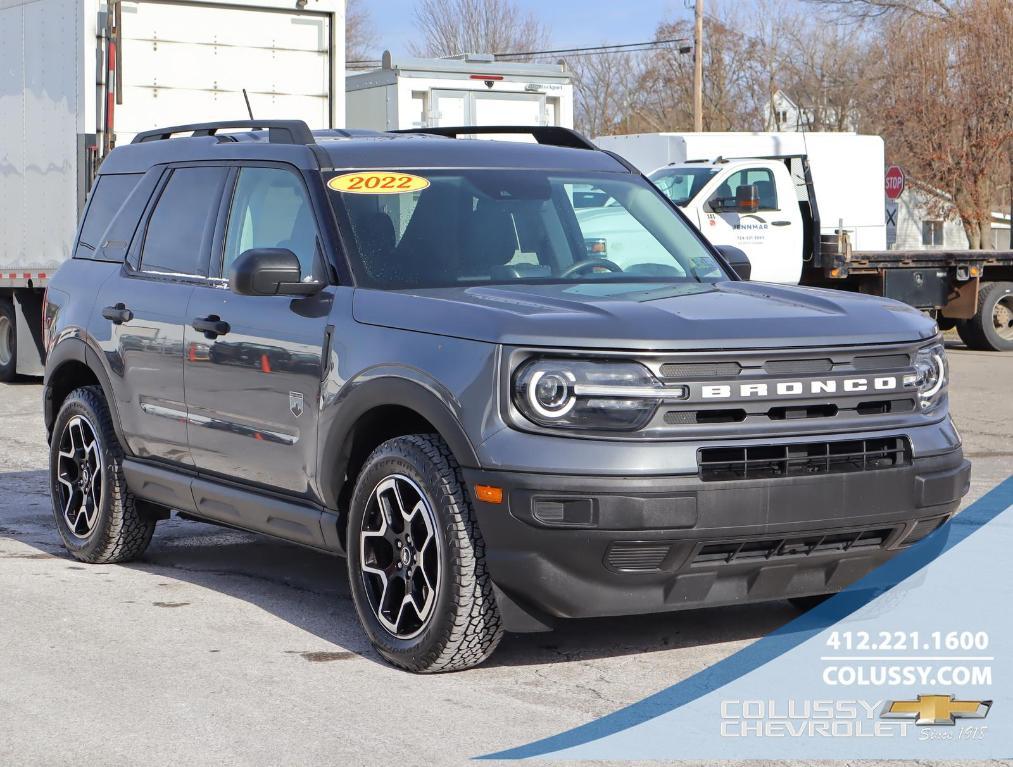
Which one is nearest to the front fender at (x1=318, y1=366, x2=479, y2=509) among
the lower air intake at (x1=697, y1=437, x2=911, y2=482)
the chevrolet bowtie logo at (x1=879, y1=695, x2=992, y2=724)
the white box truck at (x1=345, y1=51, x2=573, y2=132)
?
Answer: the lower air intake at (x1=697, y1=437, x2=911, y2=482)

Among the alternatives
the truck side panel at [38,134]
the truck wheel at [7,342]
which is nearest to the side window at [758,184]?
the truck side panel at [38,134]

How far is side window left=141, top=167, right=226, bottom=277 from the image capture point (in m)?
6.83

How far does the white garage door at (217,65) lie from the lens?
14.6m

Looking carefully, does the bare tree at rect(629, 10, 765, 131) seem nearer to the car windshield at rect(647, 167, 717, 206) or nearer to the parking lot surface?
the car windshield at rect(647, 167, 717, 206)

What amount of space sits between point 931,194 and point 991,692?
38055 millimetres

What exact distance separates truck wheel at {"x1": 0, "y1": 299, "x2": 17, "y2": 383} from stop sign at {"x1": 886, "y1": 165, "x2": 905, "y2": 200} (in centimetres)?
1581

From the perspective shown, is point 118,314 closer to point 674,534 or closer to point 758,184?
point 674,534

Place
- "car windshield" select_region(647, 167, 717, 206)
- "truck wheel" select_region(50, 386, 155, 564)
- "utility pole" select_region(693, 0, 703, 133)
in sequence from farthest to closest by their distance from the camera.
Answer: "utility pole" select_region(693, 0, 703, 133), "car windshield" select_region(647, 167, 717, 206), "truck wheel" select_region(50, 386, 155, 564)

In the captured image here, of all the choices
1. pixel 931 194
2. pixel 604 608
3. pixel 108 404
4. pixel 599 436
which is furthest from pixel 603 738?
pixel 931 194

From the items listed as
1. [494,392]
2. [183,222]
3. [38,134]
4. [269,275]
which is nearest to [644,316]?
[494,392]

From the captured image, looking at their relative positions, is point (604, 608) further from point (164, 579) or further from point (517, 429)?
point (164, 579)

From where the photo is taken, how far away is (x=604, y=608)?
5082 mm

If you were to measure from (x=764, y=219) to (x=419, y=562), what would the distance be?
14323 millimetres

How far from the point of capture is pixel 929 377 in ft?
18.0
